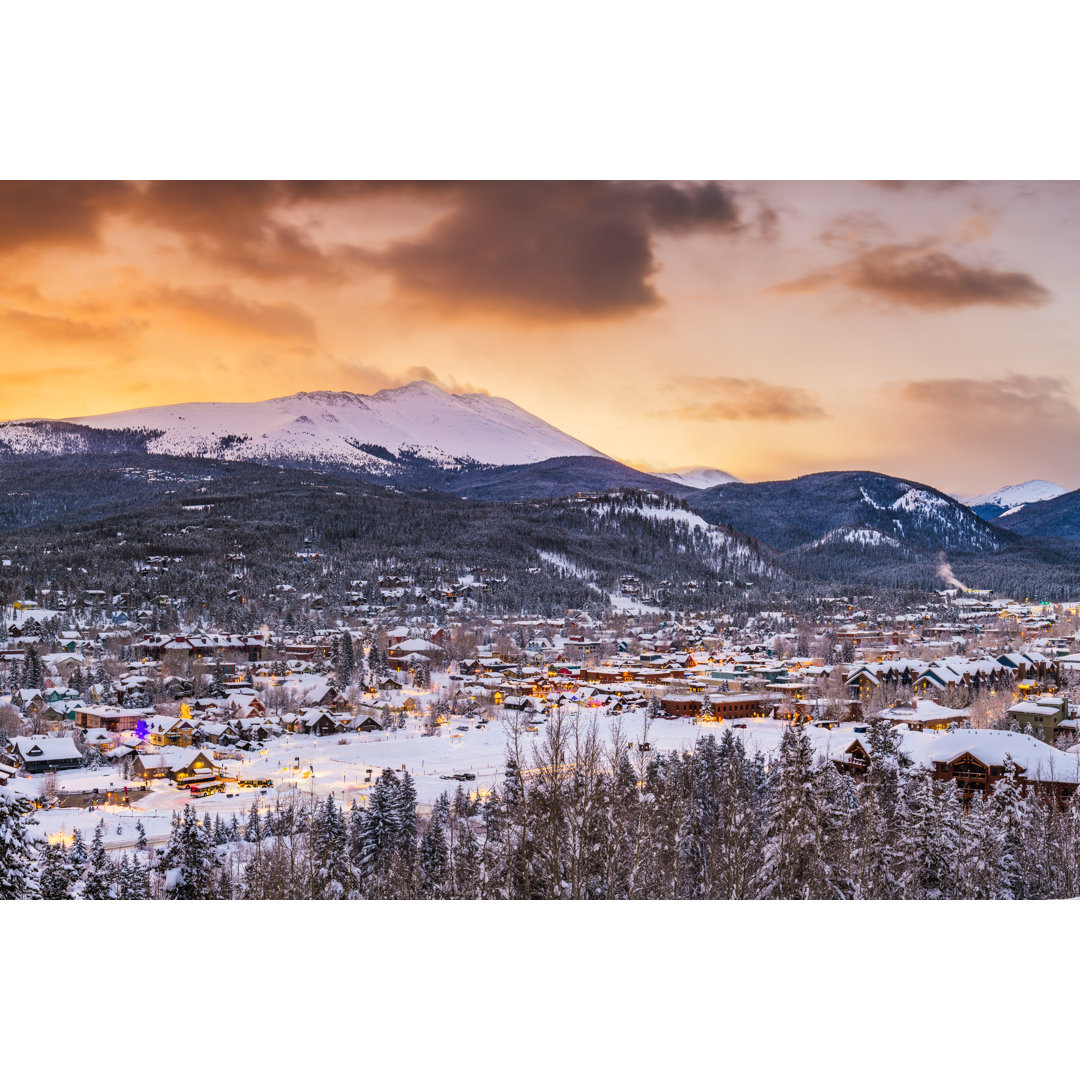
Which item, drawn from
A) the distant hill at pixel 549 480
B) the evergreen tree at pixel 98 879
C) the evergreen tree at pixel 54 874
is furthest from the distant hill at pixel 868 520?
the evergreen tree at pixel 54 874

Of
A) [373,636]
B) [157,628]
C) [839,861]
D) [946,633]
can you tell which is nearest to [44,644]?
[157,628]

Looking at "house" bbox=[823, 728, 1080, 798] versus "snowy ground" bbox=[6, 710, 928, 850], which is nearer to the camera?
"house" bbox=[823, 728, 1080, 798]

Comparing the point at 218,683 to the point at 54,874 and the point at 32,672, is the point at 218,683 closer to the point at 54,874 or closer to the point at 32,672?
the point at 32,672

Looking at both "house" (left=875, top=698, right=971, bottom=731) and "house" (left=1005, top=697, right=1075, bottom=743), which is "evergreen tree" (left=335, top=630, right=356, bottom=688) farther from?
"house" (left=1005, top=697, right=1075, bottom=743)

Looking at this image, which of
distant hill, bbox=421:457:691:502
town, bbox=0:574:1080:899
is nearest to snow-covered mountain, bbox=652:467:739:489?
distant hill, bbox=421:457:691:502

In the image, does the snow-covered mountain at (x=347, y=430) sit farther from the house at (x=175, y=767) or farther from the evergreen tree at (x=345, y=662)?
the house at (x=175, y=767)

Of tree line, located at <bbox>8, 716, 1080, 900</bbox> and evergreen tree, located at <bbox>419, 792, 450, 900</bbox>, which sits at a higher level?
tree line, located at <bbox>8, 716, 1080, 900</bbox>
